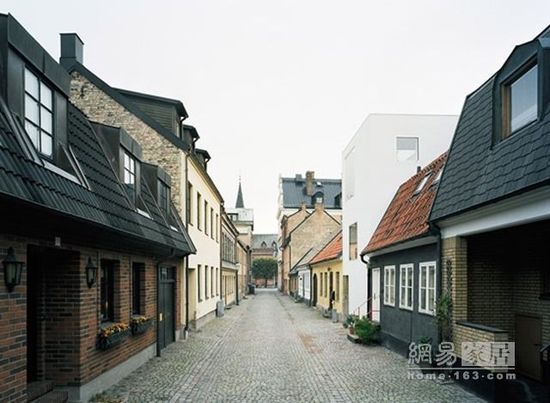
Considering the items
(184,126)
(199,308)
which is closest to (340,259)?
(199,308)

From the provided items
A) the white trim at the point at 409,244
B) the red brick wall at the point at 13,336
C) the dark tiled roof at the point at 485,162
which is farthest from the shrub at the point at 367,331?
the red brick wall at the point at 13,336

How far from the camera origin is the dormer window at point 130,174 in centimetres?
1180

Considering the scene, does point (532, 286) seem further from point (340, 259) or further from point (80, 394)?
point (340, 259)

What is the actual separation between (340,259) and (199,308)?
23.0 feet

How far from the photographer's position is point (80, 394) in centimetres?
821

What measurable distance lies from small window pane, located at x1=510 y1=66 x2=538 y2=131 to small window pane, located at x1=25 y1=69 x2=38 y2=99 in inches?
277

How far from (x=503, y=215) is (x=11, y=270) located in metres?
6.71

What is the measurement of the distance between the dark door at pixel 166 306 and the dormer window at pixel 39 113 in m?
7.42

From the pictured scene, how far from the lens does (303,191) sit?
71812mm

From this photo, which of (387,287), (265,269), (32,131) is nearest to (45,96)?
(32,131)

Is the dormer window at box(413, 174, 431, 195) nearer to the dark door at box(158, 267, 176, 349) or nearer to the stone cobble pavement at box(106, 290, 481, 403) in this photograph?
the stone cobble pavement at box(106, 290, 481, 403)

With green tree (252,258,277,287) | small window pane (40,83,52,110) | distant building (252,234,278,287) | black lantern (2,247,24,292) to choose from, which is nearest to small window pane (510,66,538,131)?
small window pane (40,83,52,110)

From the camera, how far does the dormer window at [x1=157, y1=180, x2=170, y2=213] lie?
15.2 m

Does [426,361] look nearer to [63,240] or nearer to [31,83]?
[63,240]
